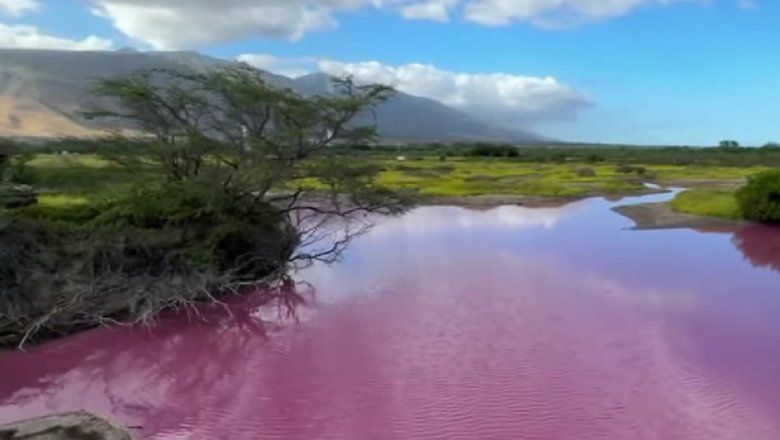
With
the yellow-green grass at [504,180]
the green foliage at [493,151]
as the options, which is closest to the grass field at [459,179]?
the yellow-green grass at [504,180]

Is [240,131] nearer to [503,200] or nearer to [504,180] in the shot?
[503,200]

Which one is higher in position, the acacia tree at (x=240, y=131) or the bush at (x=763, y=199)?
the acacia tree at (x=240, y=131)

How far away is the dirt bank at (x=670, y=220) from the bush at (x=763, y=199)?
24.7 inches

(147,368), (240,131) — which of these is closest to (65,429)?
(147,368)

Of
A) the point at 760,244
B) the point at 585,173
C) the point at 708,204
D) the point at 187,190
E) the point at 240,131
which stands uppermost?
the point at 240,131

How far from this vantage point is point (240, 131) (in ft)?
68.1

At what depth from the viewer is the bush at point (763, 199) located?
31.5 metres

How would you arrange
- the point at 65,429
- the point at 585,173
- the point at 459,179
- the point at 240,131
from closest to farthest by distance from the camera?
the point at 65,429 < the point at 240,131 < the point at 459,179 < the point at 585,173

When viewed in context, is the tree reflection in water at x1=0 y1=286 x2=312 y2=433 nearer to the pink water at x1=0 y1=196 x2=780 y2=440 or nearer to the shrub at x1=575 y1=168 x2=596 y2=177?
the pink water at x1=0 y1=196 x2=780 y2=440

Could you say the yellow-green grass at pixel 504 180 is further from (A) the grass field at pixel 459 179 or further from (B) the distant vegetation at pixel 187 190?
(B) the distant vegetation at pixel 187 190

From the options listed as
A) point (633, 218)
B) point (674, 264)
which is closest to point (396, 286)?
point (674, 264)

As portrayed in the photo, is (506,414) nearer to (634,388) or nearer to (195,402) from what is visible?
(634,388)

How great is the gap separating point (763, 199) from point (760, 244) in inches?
197

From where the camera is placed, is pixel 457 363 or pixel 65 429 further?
pixel 457 363
